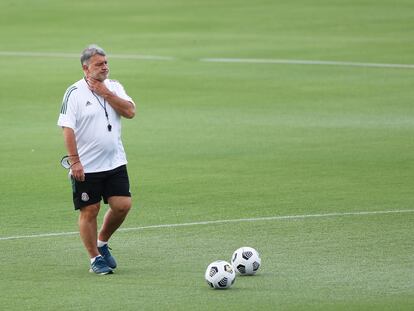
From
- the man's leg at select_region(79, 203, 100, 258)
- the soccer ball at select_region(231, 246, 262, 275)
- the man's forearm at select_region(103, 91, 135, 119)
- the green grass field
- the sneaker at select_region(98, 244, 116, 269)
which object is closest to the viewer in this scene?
the green grass field

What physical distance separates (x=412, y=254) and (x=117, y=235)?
3.46 m

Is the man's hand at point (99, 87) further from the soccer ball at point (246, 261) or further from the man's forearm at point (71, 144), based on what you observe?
the soccer ball at point (246, 261)

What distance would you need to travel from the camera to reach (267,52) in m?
33.7

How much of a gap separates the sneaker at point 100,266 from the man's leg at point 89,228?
78mm

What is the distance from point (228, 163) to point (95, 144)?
724 cm

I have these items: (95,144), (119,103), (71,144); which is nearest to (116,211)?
(95,144)

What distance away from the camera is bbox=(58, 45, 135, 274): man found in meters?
12.5

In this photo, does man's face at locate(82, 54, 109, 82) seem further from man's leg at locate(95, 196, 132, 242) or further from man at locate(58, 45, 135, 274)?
man's leg at locate(95, 196, 132, 242)

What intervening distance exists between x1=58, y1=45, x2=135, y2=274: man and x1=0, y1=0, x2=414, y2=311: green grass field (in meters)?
0.57

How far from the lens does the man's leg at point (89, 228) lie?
498 inches

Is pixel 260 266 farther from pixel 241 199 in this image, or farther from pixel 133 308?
pixel 241 199

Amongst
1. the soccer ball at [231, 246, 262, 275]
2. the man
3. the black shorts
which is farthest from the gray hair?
the soccer ball at [231, 246, 262, 275]

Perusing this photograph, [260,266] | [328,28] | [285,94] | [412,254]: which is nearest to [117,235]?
[260,266]

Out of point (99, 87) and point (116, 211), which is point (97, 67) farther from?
point (116, 211)
